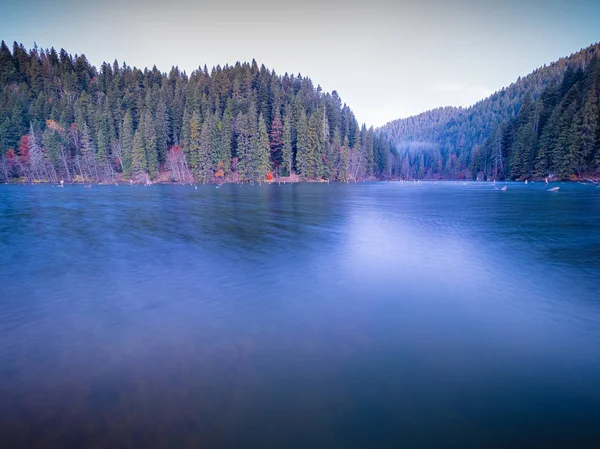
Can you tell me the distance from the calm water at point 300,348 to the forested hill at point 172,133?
81614 mm

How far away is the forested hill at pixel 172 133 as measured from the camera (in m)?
90.9

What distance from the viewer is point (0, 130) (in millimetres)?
90812

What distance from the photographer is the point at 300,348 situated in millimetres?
6855

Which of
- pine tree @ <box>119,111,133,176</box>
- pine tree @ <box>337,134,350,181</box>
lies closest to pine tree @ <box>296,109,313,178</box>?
pine tree @ <box>337,134,350,181</box>

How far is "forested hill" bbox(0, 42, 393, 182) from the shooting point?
9088 centimetres

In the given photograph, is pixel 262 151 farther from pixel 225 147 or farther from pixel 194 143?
pixel 194 143

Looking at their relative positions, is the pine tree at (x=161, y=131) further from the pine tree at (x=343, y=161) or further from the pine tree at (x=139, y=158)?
the pine tree at (x=343, y=161)

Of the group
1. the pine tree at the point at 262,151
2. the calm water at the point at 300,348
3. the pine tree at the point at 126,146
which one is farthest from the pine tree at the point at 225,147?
the calm water at the point at 300,348

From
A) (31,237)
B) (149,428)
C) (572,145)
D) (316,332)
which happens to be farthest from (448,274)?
(572,145)

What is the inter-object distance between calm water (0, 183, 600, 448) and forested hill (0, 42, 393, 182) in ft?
268

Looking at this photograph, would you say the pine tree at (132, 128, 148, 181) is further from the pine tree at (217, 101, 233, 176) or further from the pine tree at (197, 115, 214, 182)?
the pine tree at (217, 101, 233, 176)

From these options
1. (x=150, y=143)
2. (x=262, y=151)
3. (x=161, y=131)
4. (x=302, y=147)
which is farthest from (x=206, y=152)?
(x=302, y=147)

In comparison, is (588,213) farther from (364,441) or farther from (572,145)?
(572,145)

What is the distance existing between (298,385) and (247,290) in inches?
200
